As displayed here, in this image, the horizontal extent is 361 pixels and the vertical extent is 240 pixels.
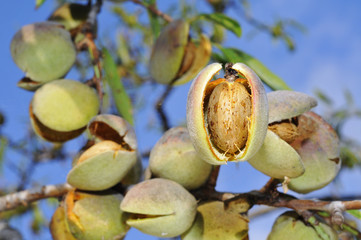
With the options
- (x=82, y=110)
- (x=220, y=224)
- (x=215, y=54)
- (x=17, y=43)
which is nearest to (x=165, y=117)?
(x=215, y=54)

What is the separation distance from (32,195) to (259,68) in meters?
0.82

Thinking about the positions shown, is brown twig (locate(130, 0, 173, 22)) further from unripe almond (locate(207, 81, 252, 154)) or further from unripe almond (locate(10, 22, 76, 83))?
unripe almond (locate(207, 81, 252, 154))

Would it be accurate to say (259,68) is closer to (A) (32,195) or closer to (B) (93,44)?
(B) (93,44)

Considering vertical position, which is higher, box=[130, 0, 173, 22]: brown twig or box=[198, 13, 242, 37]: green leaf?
box=[198, 13, 242, 37]: green leaf

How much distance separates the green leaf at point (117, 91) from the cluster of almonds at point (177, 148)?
0.51ft

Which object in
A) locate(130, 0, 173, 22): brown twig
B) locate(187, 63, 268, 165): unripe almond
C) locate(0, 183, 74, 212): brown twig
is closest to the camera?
locate(187, 63, 268, 165): unripe almond

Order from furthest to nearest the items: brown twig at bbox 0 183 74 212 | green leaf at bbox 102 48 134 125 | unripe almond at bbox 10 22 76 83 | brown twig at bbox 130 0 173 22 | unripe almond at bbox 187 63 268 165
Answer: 1. brown twig at bbox 130 0 173 22
2. green leaf at bbox 102 48 134 125
3. unripe almond at bbox 10 22 76 83
4. brown twig at bbox 0 183 74 212
5. unripe almond at bbox 187 63 268 165

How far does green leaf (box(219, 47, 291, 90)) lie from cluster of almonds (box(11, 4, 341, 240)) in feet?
0.87

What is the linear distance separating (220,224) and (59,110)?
2.00 ft

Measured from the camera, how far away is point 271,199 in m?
1.02

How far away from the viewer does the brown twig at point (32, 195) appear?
4.17ft

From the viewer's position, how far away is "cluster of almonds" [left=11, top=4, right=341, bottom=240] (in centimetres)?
81

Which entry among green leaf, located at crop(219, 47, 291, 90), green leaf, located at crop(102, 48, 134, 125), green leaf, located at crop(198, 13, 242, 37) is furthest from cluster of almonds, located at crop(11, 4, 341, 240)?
green leaf, located at crop(198, 13, 242, 37)

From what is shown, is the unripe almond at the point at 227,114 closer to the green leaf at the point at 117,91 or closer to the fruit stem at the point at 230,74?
the fruit stem at the point at 230,74
